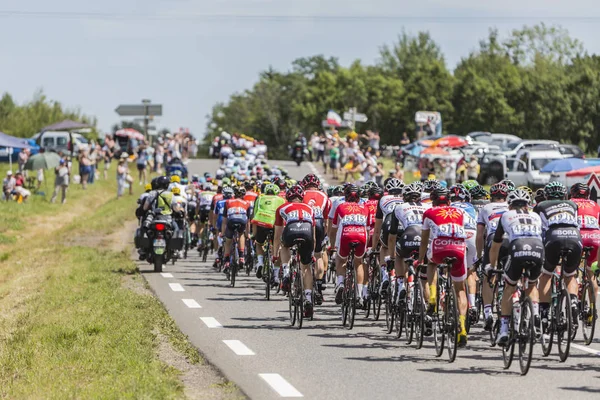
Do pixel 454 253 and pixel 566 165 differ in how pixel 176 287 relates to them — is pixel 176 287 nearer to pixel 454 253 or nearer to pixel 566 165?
pixel 454 253

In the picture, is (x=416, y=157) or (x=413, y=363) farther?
(x=416, y=157)

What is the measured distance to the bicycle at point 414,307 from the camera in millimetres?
12594

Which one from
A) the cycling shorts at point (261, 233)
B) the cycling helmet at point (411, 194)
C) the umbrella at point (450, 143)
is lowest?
the cycling shorts at point (261, 233)

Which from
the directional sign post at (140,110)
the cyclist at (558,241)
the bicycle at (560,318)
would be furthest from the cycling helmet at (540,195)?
the directional sign post at (140,110)

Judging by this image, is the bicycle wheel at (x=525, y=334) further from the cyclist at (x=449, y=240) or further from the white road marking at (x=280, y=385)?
the white road marking at (x=280, y=385)

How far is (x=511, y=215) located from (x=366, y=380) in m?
2.13

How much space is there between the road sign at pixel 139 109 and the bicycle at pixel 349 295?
41.6 m

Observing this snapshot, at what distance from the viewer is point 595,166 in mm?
40094

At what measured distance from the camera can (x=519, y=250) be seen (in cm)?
1140

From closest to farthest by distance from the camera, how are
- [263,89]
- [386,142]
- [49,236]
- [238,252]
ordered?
[238,252] → [49,236] → [386,142] → [263,89]

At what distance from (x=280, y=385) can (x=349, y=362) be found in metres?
1.52

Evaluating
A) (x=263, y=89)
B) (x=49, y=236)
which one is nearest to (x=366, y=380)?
(x=49, y=236)

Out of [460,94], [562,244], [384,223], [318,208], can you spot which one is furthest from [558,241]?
[460,94]

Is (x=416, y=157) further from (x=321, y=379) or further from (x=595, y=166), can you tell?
(x=321, y=379)
